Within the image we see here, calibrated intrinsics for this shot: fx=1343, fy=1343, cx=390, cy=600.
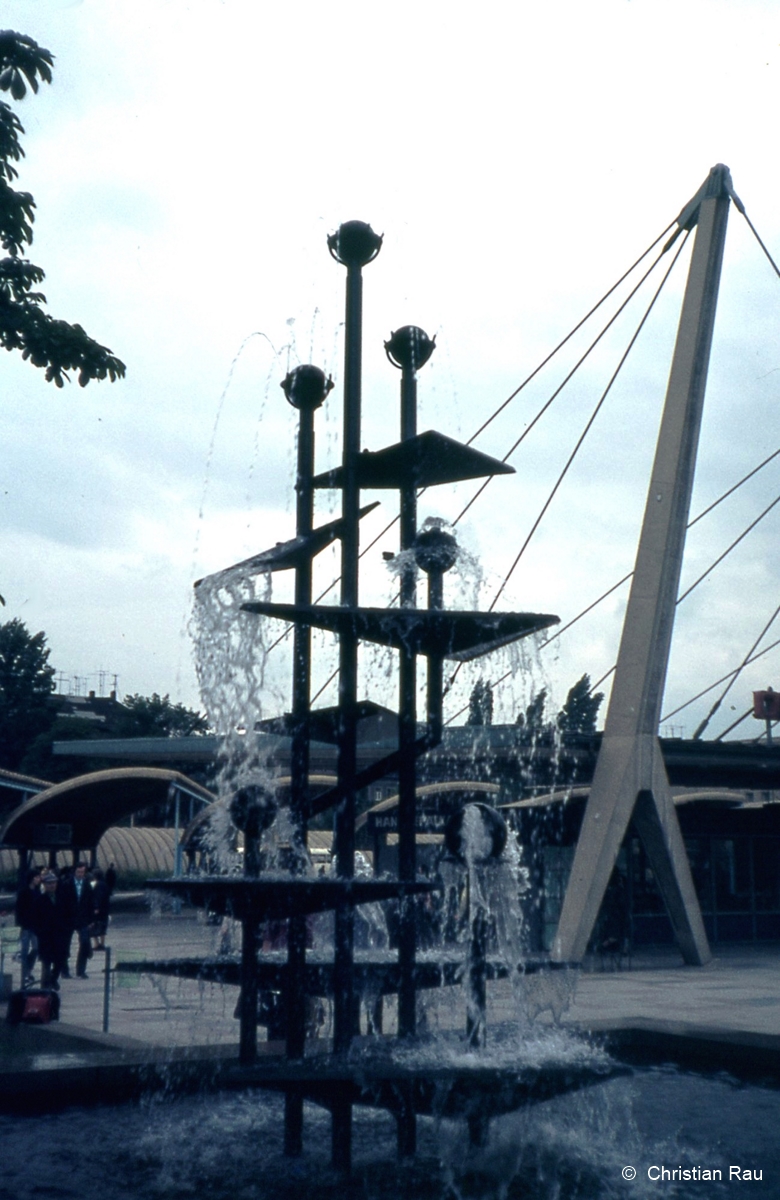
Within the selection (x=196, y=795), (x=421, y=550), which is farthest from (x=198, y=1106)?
(x=196, y=795)

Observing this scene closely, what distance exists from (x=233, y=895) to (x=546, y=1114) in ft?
8.99

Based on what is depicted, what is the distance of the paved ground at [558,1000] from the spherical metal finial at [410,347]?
3.43 meters

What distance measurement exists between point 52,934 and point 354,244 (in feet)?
38.4

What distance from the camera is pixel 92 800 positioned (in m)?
22.1

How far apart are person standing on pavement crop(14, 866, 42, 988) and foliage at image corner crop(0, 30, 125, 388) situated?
→ 8.43 metres

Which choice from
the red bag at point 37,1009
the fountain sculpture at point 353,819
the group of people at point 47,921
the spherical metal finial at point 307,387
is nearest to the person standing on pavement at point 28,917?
the group of people at point 47,921

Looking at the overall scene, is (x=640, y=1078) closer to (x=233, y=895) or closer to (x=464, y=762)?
(x=233, y=895)

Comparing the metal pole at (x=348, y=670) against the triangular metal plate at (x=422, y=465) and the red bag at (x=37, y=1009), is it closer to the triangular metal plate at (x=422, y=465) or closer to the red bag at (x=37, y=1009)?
the triangular metal plate at (x=422, y=465)

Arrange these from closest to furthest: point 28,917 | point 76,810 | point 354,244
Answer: point 354,244 < point 28,917 < point 76,810

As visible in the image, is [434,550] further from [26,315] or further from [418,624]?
[26,315]

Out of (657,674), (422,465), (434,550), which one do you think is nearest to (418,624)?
(434,550)

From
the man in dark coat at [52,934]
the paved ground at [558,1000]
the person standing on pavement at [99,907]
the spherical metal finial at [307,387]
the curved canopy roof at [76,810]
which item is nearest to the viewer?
the spherical metal finial at [307,387]

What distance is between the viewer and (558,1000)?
40.3 ft

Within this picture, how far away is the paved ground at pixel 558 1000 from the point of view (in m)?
11.9
